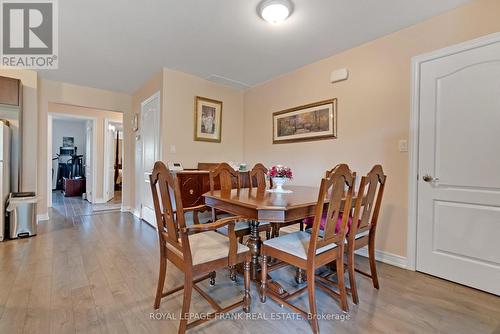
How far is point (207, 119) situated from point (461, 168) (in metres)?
3.25

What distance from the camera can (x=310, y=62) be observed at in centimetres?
327

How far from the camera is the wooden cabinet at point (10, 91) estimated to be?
126 inches

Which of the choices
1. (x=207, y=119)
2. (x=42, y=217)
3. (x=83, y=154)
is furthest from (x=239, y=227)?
(x=83, y=154)

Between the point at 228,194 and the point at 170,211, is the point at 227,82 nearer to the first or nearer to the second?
the point at 228,194

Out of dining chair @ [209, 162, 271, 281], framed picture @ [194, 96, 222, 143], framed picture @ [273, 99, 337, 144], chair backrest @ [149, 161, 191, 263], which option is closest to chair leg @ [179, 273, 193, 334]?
chair backrest @ [149, 161, 191, 263]

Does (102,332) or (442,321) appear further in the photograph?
(442,321)

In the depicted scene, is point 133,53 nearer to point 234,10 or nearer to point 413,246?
point 234,10

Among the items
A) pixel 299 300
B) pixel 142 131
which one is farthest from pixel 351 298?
pixel 142 131

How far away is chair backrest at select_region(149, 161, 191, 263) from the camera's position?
1356 mm

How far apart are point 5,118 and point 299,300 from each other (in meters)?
4.31

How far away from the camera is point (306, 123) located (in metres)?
3.39

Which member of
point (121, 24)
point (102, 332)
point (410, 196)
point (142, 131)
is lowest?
point (102, 332)

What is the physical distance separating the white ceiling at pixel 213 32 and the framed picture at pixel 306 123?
619mm

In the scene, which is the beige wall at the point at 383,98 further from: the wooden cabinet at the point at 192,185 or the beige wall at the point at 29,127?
the beige wall at the point at 29,127
